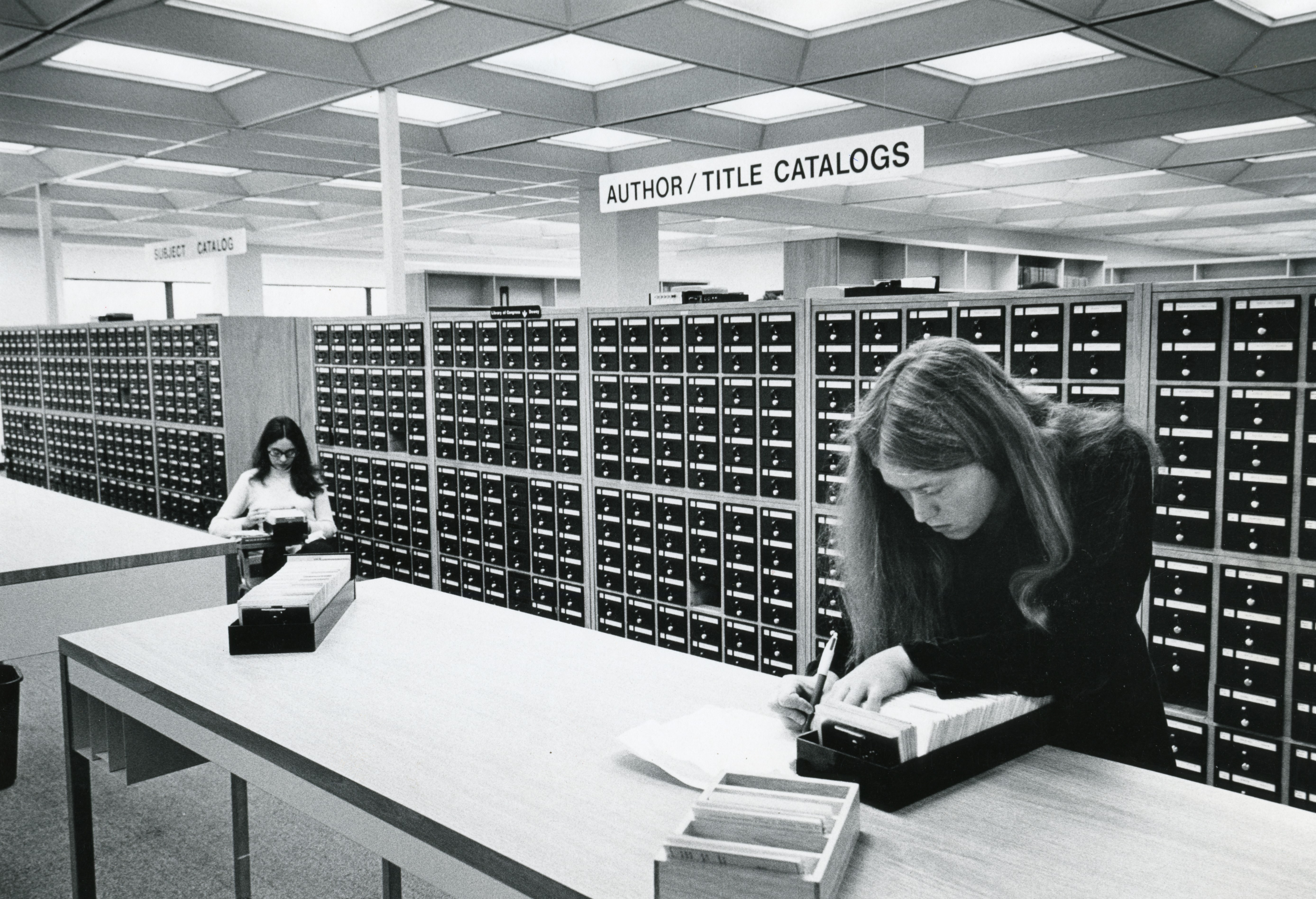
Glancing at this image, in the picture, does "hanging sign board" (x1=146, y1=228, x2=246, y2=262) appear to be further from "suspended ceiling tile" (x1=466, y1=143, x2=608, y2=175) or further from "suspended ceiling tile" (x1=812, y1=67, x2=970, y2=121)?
"suspended ceiling tile" (x1=812, y1=67, x2=970, y2=121)

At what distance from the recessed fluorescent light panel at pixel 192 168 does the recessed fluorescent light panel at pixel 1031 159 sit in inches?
222

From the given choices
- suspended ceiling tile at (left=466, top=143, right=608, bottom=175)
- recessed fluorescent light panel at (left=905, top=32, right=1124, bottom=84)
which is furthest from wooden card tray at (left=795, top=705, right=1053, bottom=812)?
suspended ceiling tile at (left=466, top=143, right=608, bottom=175)

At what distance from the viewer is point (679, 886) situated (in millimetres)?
984

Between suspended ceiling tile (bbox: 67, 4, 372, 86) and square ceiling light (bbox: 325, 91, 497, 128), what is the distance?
1.84ft

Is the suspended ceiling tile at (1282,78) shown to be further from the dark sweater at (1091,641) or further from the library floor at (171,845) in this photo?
the library floor at (171,845)

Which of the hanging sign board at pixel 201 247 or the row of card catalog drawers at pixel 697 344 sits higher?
the hanging sign board at pixel 201 247

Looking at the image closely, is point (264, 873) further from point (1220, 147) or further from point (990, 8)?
point (1220, 147)

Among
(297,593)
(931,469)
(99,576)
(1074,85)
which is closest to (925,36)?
(1074,85)

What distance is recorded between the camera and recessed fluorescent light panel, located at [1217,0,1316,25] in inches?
164

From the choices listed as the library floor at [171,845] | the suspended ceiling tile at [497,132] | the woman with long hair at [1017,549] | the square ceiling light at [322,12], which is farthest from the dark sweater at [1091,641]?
the suspended ceiling tile at [497,132]

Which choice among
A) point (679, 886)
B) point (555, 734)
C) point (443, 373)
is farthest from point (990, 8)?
point (679, 886)

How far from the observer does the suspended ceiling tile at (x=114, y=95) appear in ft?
15.8

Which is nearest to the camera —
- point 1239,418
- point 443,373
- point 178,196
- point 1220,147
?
point 1239,418

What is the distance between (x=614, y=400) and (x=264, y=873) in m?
1.88
